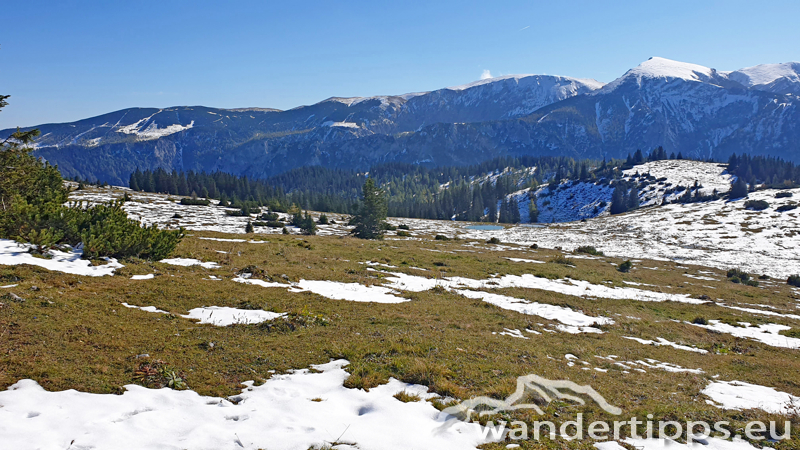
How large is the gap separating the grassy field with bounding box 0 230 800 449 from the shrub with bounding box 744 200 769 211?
102344 mm

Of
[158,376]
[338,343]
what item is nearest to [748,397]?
[338,343]

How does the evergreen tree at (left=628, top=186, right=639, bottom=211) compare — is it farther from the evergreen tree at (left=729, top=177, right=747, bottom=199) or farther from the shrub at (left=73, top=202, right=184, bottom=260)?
the shrub at (left=73, top=202, right=184, bottom=260)

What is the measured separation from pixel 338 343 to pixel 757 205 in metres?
131

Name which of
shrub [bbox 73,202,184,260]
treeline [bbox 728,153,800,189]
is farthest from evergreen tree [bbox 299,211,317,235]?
treeline [bbox 728,153,800,189]

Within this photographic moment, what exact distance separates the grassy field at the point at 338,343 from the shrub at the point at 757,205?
102344 mm

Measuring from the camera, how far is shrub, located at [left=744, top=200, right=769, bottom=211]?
9768cm

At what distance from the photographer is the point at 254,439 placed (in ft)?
22.3

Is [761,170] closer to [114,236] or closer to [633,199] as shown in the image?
[633,199]

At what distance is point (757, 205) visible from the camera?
99.1m

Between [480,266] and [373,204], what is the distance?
82.9 ft

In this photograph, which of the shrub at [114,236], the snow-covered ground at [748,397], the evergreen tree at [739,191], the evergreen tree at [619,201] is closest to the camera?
the snow-covered ground at [748,397]

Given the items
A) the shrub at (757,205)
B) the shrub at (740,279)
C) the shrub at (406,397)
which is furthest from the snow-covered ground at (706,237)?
the shrub at (406,397)

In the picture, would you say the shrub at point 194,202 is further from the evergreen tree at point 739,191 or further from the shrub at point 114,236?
the evergreen tree at point 739,191

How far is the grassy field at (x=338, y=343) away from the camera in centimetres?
904
